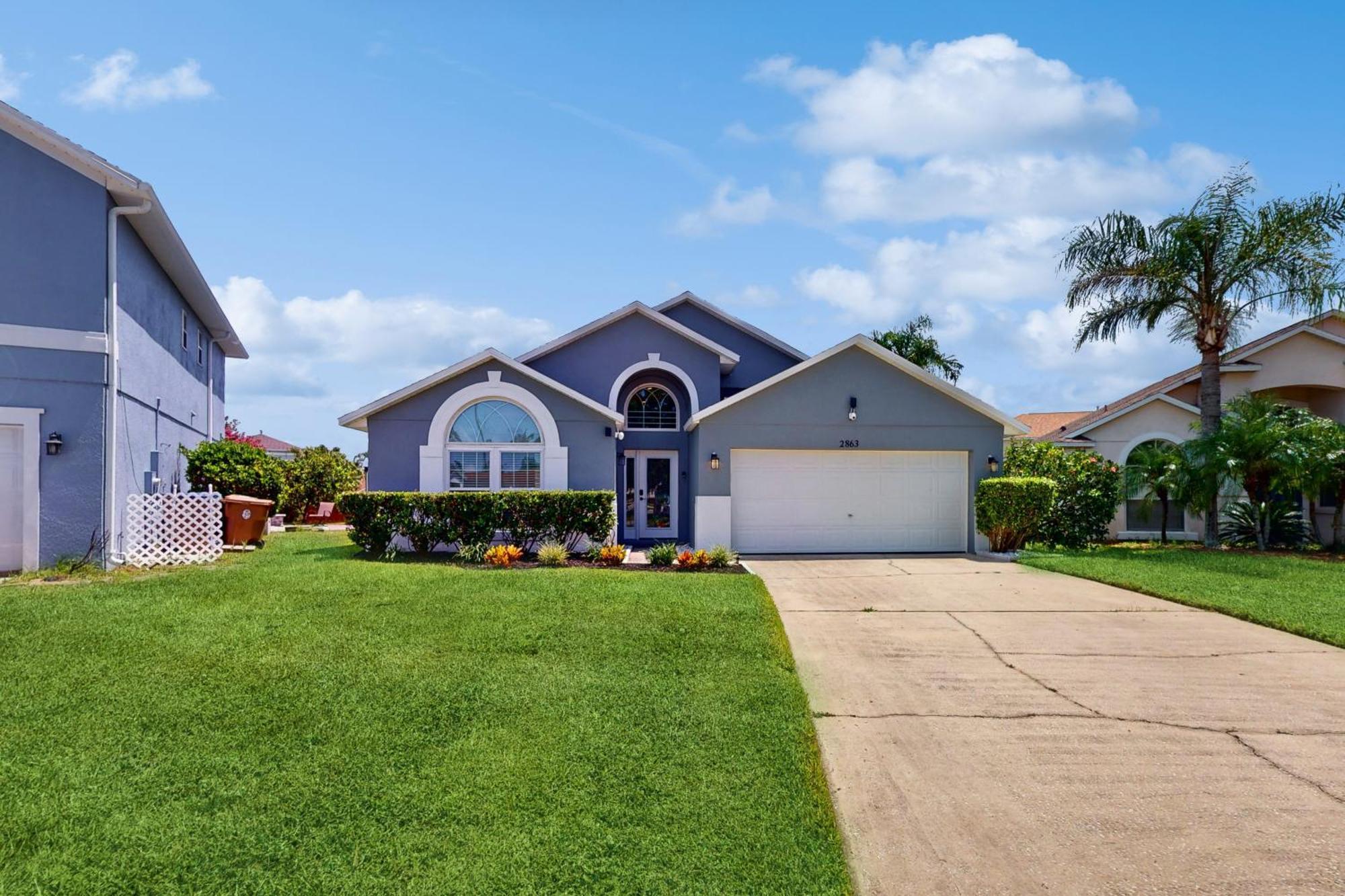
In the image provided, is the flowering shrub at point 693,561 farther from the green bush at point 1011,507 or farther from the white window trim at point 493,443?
the green bush at point 1011,507

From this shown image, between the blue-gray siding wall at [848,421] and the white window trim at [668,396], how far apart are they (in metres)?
2.05

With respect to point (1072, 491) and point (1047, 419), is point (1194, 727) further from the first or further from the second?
point (1047, 419)

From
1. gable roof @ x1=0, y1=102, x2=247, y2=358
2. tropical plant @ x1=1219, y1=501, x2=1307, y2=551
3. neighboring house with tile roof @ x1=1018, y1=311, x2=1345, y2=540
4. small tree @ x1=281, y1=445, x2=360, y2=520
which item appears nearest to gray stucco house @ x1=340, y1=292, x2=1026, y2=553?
neighboring house with tile roof @ x1=1018, y1=311, x2=1345, y2=540

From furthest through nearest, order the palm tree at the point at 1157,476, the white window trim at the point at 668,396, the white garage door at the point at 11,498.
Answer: the white window trim at the point at 668,396 → the palm tree at the point at 1157,476 → the white garage door at the point at 11,498

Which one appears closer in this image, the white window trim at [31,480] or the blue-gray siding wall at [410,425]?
the white window trim at [31,480]

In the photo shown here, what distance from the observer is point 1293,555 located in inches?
597

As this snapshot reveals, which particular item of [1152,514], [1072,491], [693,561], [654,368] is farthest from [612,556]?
[1152,514]

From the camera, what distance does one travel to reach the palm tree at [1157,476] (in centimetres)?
1625

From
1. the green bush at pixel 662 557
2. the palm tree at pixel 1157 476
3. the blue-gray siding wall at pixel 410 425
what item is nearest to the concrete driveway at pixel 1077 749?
the green bush at pixel 662 557

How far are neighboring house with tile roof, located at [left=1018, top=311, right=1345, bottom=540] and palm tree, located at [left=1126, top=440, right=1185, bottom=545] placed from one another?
98 cm

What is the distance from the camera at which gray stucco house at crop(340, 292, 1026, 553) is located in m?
15.5

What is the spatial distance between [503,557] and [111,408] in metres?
6.45

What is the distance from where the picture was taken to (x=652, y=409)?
724 inches

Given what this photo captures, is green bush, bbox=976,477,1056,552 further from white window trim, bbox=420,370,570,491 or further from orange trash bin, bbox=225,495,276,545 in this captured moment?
orange trash bin, bbox=225,495,276,545
